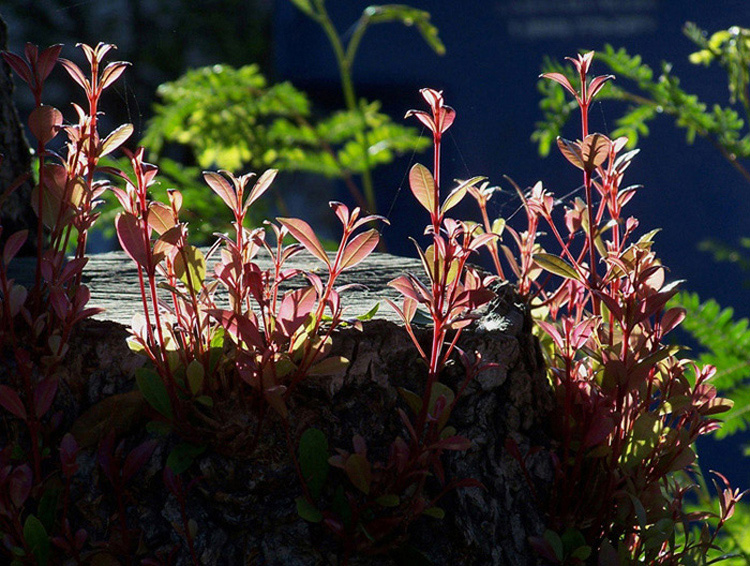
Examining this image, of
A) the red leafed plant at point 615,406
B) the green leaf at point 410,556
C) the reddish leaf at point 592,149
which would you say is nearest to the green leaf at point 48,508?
the green leaf at point 410,556

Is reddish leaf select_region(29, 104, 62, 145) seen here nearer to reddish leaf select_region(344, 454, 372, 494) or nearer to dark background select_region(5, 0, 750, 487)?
reddish leaf select_region(344, 454, 372, 494)

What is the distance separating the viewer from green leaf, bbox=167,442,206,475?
743 mm

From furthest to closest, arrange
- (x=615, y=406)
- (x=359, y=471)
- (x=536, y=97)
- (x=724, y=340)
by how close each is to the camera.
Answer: (x=536, y=97), (x=724, y=340), (x=615, y=406), (x=359, y=471)

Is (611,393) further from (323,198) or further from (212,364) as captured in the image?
(323,198)

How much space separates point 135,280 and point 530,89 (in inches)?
117

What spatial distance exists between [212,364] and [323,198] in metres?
5.81

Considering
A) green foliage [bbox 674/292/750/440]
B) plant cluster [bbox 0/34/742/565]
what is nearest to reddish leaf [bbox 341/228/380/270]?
plant cluster [bbox 0/34/742/565]

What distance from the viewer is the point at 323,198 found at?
21.4ft

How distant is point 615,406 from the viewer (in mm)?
846

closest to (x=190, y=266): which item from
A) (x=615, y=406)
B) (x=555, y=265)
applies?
(x=555, y=265)

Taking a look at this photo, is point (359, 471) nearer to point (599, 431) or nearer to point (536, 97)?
point (599, 431)

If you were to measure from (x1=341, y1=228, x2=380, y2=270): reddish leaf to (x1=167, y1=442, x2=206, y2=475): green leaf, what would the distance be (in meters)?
0.23

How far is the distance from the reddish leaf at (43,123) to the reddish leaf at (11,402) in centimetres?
25

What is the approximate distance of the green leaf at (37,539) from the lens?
2.36 ft
